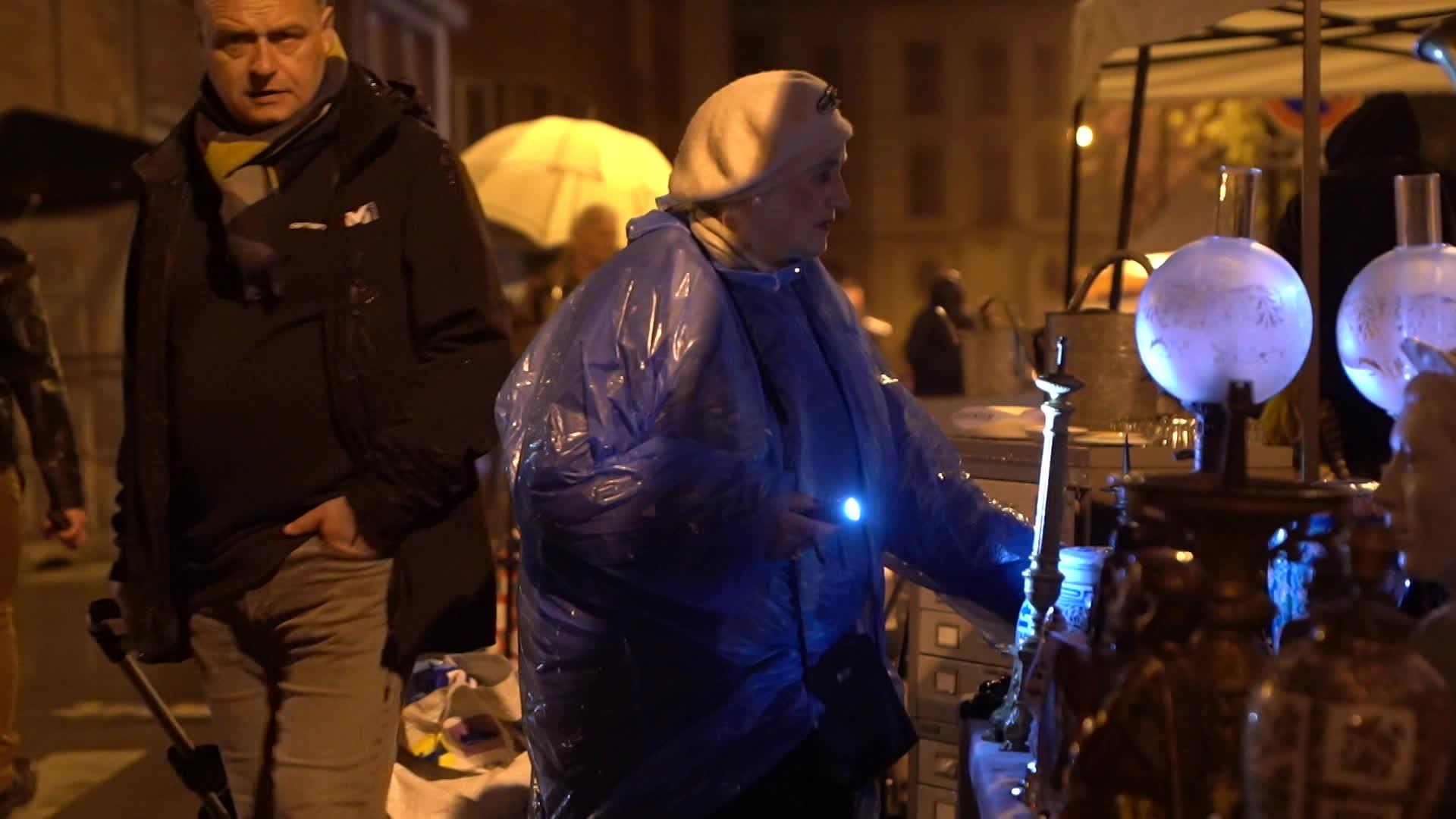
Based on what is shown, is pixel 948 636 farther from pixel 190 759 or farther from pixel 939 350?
pixel 939 350

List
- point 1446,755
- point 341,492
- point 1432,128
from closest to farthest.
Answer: point 1446,755
point 341,492
point 1432,128

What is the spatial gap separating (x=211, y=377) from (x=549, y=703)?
2.45 feet

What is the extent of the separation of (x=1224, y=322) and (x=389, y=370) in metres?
1.29

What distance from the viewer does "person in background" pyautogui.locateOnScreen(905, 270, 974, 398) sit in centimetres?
646

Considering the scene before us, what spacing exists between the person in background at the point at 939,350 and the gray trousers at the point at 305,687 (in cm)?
410

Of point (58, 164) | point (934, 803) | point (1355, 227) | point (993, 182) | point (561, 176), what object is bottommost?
point (934, 803)

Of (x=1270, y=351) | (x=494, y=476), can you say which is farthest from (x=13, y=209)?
(x=1270, y=351)

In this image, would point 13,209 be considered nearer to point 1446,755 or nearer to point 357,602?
point 357,602

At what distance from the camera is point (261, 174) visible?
241cm

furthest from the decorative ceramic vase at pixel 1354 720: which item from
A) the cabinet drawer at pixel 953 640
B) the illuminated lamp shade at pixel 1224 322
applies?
the cabinet drawer at pixel 953 640

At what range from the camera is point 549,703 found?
2.21 m

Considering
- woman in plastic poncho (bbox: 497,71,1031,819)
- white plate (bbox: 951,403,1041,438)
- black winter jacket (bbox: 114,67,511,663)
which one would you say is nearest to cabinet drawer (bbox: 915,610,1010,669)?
white plate (bbox: 951,403,1041,438)

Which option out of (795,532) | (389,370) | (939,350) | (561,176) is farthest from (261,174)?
(561,176)

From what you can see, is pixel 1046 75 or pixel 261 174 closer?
pixel 261 174
